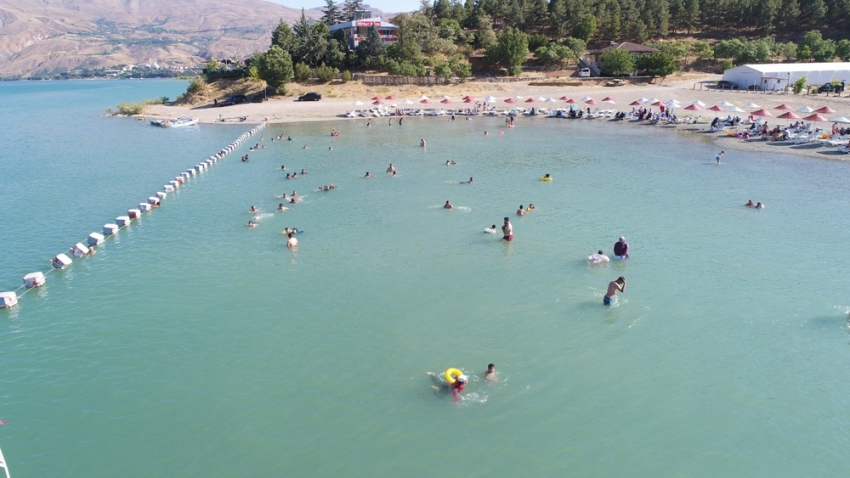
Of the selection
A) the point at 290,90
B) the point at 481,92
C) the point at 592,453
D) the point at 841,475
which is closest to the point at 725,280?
the point at 841,475

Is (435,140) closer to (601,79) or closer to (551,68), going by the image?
(601,79)

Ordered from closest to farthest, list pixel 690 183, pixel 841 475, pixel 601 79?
pixel 841 475 → pixel 690 183 → pixel 601 79

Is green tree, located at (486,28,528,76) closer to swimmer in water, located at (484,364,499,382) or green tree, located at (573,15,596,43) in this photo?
green tree, located at (573,15,596,43)

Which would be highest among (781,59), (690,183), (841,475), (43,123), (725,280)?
(781,59)

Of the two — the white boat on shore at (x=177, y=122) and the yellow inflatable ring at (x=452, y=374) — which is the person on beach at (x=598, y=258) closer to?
the yellow inflatable ring at (x=452, y=374)

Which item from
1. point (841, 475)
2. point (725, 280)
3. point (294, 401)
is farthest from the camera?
point (725, 280)

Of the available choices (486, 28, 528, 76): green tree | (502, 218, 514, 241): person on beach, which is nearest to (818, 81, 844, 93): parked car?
(486, 28, 528, 76): green tree

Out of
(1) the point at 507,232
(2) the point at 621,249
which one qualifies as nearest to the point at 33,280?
(1) the point at 507,232
